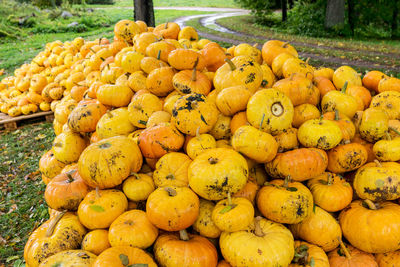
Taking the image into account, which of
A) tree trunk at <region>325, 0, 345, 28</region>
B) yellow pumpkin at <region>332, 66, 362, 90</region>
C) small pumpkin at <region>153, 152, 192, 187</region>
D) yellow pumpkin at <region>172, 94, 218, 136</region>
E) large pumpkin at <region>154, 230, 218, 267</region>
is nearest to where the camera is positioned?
large pumpkin at <region>154, 230, 218, 267</region>

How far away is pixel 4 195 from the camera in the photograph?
4277 millimetres

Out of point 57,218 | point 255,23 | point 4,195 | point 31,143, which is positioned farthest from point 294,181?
point 255,23

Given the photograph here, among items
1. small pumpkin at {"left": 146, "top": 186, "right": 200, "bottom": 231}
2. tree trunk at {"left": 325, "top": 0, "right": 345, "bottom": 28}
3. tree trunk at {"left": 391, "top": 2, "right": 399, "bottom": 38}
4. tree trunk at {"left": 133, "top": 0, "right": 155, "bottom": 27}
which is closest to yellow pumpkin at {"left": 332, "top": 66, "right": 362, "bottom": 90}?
small pumpkin at {"left": 146, "top": 186, "right": 200, "bottom": 231}

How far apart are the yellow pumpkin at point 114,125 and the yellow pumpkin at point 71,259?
4.27 ft

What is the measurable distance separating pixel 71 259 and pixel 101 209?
44cm

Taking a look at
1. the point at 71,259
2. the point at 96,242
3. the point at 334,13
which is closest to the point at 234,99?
the point at 96,242

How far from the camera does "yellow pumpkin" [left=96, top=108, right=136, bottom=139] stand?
2.91 m

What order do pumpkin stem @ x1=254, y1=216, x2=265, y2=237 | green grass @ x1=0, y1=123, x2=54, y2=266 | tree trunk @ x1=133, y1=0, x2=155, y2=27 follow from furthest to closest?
1. tree trunk @ x1=133, y1=0, x2=155, y2=27
2. green grass @ x1=0, y1=123, x2=54, y2=266
3. pumpkin stem @ x1=254, y1=216, x2=265, y2=237

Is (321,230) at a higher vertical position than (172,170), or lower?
lower

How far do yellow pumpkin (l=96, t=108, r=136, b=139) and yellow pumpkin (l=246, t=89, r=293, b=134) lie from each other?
1.37 metres

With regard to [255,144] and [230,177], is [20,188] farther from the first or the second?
[255,144]

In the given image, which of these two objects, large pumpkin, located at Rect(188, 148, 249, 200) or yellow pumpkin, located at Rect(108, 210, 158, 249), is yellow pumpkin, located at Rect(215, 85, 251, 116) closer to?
large pumpkin, located at Rect(188, 148, 249, 200)

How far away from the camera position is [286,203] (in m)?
2.05

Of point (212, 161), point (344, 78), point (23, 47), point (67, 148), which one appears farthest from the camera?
point (23, 47)
